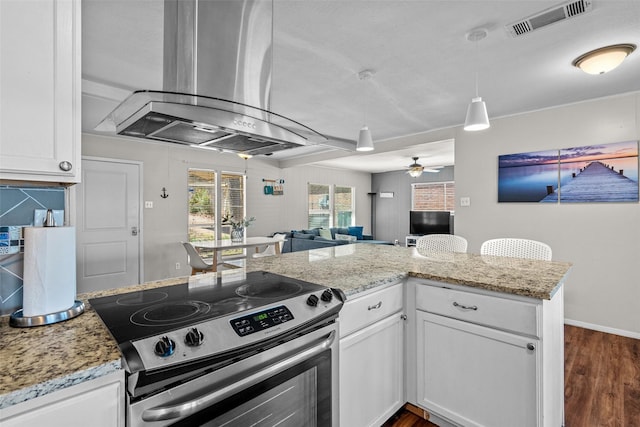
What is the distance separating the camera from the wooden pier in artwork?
3.09 m

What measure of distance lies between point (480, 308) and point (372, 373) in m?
0.61

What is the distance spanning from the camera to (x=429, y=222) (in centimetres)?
761

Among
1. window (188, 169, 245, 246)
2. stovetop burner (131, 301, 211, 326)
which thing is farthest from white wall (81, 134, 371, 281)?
stovetop burner (131, 301, 211, 326)

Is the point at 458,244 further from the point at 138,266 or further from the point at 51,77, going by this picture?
the point at 138,266

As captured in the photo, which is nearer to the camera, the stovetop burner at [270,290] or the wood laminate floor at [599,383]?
the stovetop burner at [270,290]

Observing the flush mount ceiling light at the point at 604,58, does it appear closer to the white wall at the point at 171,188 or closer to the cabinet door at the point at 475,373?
the cabinet door at the point at 475,373

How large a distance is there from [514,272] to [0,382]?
200cm

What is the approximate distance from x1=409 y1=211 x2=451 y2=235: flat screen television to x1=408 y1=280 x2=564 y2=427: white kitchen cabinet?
19.7 ft

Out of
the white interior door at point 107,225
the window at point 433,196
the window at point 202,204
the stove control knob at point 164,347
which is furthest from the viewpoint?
the window at point 433,196

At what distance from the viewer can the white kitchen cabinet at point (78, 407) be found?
66cm

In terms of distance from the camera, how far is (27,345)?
83cm

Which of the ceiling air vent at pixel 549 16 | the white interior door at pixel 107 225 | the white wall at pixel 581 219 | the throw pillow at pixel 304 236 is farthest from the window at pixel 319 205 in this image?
the ceiling air vent at pixel 549 16

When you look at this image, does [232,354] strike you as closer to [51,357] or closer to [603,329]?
[51,357]

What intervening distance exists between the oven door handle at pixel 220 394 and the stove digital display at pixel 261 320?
0.47 feet
